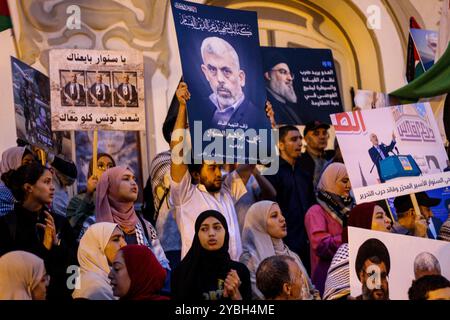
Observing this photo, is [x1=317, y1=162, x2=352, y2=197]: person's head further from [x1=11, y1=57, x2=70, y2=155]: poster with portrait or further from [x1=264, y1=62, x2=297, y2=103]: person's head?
[x1=11, y1=57, x2=70, y2=155]: poster with portrait

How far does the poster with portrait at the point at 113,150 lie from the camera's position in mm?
7670

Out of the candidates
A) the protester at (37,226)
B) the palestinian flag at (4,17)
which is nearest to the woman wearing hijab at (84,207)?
the protester at (37,226)

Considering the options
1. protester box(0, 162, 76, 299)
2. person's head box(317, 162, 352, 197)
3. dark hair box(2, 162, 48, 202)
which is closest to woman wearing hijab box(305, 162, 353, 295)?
person's head box(317, 162, 352, 197)

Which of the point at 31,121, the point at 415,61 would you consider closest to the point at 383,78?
the point at 415,61

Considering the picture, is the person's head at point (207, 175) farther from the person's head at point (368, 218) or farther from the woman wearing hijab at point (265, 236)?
the person's head at point (368, 218)

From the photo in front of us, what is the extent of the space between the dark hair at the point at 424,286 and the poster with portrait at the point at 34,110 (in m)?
2.52

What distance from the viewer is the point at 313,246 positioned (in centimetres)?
790

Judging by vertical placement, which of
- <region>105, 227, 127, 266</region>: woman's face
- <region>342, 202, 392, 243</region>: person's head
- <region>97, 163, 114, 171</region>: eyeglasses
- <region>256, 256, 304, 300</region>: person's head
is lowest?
<region>256, 256, 304, 300</region>: person's head

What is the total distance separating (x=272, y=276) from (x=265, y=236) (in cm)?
32

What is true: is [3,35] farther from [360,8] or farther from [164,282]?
[360,8]

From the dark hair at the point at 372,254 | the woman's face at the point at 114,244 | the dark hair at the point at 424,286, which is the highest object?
the woman's face at the point at 114,244

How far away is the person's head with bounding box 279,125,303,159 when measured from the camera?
8102 millimetres

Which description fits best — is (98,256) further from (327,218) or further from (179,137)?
(327,218)

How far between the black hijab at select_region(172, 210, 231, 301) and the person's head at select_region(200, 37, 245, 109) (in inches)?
33.4
